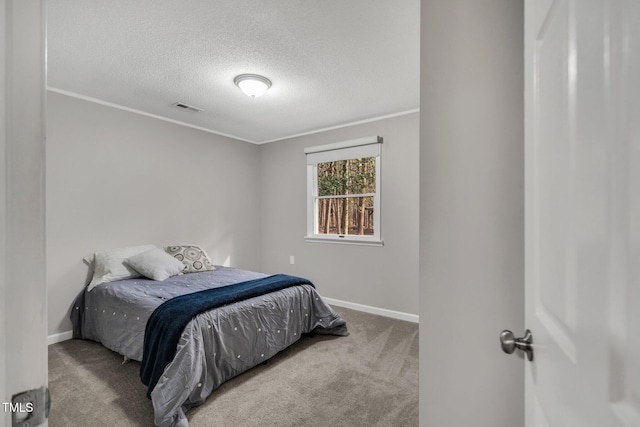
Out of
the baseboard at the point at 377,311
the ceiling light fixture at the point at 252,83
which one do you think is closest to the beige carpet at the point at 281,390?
the baseboard at the point at 377,311

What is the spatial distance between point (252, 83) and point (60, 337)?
3.15 meters

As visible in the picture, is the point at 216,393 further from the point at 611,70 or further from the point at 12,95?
the point at 611,70

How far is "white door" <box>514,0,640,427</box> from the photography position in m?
0.35

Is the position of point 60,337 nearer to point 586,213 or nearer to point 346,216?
point 346,216

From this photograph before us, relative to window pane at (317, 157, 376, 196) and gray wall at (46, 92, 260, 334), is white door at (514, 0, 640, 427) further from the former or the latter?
gray wall at (46, 92, 260, 334)

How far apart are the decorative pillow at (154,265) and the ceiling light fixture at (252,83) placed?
6.46ft

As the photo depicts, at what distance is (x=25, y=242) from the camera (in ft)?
1.50

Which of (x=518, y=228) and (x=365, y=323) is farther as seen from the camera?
(x=365, y=323)

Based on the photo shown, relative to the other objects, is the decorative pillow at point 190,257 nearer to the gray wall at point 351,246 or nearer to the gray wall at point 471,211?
the gray wall at point 351,246

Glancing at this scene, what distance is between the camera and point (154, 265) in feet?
10.2

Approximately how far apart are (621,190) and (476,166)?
755 mm

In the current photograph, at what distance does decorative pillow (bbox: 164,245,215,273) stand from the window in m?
1.49

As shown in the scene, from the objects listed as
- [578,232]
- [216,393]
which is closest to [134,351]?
[216,393]

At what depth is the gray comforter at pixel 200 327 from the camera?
1.89m
